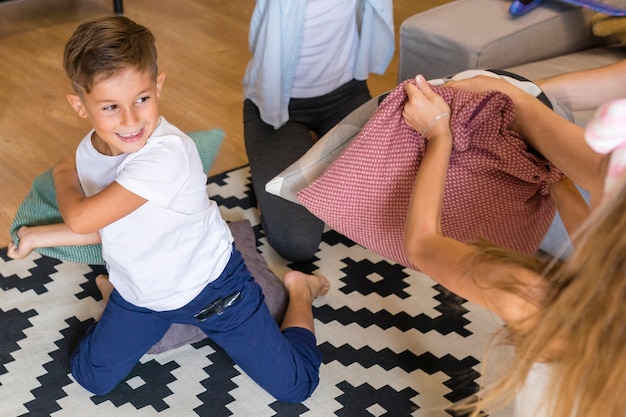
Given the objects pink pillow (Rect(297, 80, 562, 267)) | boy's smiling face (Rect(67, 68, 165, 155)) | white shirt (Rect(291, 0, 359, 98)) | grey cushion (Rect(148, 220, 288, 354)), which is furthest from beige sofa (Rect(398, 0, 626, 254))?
boy's smiling face (Rect(67, 68, 165, 155))

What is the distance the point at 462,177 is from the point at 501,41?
3.04 feet

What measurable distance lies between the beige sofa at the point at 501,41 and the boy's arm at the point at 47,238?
1.02m

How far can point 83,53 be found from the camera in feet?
4.82

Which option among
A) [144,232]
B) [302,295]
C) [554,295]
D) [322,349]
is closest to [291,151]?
[302,295]

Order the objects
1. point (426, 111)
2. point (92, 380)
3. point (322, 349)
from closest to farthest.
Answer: point (426, 111)
point (92, 380)
point (322, 349)

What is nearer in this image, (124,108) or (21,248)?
(124,108)

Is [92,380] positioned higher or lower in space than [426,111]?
lower

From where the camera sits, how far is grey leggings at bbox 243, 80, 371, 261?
2.05 m

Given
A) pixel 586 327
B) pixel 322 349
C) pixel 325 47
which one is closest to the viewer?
pixel 586 327

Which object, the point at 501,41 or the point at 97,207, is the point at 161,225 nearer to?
the point at 97,207

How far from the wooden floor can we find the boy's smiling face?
773mm

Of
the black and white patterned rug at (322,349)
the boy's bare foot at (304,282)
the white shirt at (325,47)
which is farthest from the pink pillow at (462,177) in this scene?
the white shirt at (325,47)

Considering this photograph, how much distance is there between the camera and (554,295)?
1035 millimetres

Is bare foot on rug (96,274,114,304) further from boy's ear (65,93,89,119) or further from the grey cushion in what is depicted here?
boy's ear (65,93,89,119)
